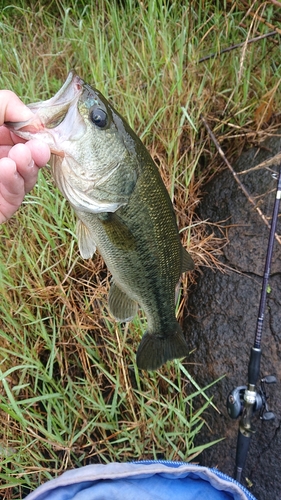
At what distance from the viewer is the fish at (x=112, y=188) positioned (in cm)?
132

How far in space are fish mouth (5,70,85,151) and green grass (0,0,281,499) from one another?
1131 millimetres

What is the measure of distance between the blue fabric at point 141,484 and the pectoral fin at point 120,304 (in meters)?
0.79

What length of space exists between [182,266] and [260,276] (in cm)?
97

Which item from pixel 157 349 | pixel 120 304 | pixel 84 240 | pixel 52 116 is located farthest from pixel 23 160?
pixel 157 349

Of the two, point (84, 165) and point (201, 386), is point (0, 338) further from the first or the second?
point (84, 165)

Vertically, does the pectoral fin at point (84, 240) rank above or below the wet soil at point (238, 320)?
above

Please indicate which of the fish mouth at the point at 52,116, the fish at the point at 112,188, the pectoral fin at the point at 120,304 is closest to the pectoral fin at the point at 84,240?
the fish at the point at 112,188

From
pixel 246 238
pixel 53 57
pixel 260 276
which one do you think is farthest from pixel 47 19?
pixel 260 276

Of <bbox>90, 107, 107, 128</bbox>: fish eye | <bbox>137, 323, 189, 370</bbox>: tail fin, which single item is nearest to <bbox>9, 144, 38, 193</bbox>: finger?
<bbox>90, 107, 107, 128</bbox>: fish eye

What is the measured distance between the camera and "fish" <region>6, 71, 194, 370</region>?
1316 millimetres

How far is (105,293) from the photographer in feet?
7.91

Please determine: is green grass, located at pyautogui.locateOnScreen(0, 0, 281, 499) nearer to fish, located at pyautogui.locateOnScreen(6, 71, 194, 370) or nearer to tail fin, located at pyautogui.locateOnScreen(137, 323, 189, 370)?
tail fin, located at pyautogui.locateOnScreen(137, 323, 189, 370)

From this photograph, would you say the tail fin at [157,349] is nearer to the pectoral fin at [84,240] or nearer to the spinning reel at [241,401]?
the spinning reel at [241,401]

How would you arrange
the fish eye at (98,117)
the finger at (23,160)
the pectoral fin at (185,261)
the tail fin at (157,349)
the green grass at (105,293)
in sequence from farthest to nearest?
the green grass at (105,293) → the tail fin at (157,349) → the pectoral fin at (185,261) → the fish eye at (98,117) → the finger at (23,160)
